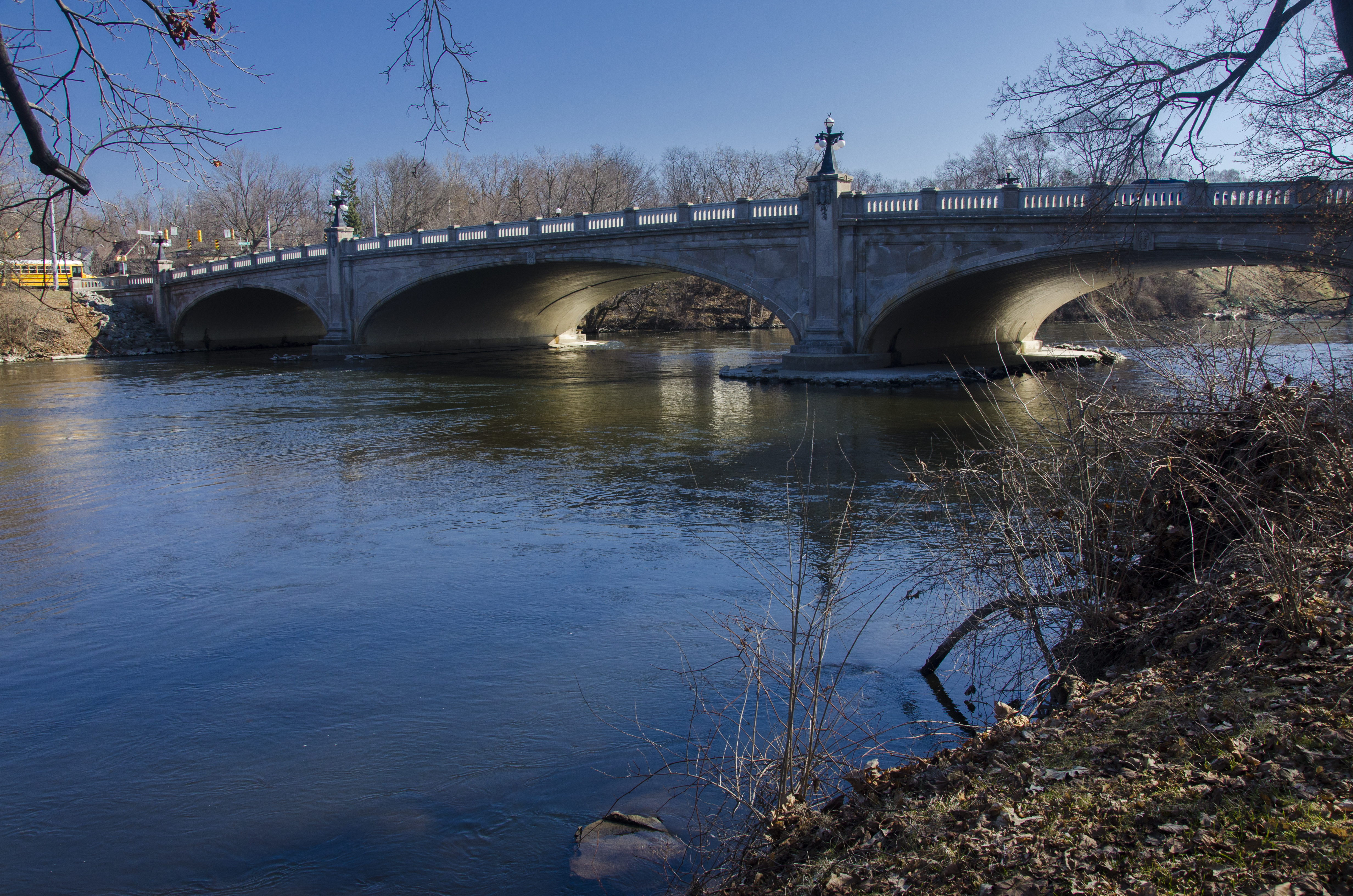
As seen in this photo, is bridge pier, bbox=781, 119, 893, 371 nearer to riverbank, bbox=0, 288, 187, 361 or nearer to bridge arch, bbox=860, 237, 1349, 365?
bridge arch, bbox=860, 237, 1349, 365

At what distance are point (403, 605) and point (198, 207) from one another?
7656 cm

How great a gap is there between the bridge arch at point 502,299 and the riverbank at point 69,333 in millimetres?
10477

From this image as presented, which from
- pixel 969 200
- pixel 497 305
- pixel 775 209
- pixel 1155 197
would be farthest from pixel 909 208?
pixel 497 305

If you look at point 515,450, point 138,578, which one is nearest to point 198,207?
point 515,450

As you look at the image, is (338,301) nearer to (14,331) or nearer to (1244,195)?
(14,331)

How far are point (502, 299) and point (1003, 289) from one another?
2108 cm

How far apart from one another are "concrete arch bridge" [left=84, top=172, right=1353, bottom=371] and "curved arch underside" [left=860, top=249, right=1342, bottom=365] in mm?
97

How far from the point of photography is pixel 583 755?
16.8 feet

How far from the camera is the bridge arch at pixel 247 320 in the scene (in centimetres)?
4384

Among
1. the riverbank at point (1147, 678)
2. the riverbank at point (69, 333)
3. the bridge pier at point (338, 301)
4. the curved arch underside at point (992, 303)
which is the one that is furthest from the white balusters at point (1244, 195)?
the riverbank at point (69, 333)

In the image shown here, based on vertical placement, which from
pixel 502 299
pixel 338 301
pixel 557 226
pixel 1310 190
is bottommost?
pixel 1310 190

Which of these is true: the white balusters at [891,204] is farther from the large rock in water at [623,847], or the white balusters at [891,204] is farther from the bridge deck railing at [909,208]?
the large rock in water at [623,847]

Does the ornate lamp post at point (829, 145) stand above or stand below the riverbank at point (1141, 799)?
above

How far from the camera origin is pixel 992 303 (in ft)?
101
